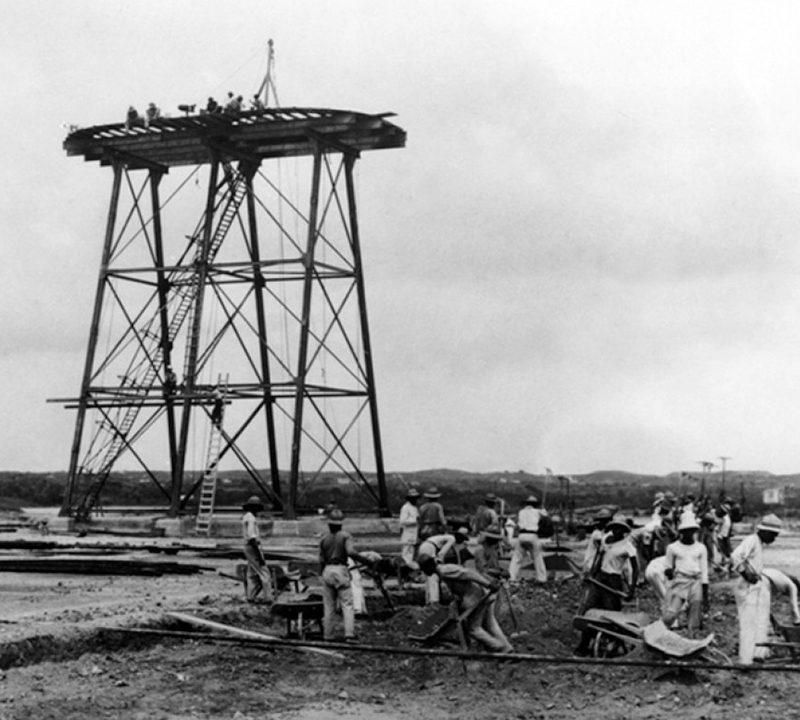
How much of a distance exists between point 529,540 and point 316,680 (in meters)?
8.93

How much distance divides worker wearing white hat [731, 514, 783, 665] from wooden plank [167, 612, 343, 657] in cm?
449

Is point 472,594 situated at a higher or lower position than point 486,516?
lower

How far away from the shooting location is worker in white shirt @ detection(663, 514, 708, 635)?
1555 centimetres

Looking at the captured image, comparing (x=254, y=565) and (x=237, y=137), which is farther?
(x=237, y=137)

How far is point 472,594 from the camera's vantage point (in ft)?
47.7

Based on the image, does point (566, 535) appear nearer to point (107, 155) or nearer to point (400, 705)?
point (107, 155)

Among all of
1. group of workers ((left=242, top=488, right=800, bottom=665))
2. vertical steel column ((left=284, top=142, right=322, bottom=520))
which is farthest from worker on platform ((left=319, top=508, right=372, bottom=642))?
vertical steel column ((left=284, top=142, right=322, bottom=520))

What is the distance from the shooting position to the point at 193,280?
37.6m

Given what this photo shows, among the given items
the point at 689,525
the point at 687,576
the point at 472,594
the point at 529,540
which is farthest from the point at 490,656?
the point at 529,540

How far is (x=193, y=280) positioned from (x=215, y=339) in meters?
1.91

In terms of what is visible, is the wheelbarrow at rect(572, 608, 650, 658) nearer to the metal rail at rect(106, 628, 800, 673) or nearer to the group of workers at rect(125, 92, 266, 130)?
the metal rail at rect(106, 628, 800, 673)

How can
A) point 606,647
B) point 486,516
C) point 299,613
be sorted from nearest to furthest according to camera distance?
point 606,647 < point 299,613 < point 486,516

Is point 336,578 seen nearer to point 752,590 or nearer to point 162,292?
point 752,590

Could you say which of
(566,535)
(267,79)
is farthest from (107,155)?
(566,535)
